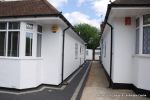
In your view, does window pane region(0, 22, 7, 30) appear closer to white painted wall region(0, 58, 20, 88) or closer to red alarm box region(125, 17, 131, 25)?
white painted wall region(0, 58, 20, 88)

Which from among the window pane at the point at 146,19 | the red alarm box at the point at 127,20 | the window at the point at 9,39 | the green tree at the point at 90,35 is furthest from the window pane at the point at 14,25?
the green tree at the point at 90,35

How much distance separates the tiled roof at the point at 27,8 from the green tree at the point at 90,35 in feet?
131

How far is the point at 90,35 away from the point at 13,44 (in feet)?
157

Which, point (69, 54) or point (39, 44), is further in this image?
point (69, 54)

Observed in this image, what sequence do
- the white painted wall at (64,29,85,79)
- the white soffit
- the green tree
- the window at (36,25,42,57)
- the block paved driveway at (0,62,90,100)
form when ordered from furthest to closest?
1. the green tree
2. the white painted wall at (64,29,85,79)
3. the window at (36,25,42,57)
4. the white soffit
5. the block paved driveway at (0,62,90,100)

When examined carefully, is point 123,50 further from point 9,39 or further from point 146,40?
point 9,39

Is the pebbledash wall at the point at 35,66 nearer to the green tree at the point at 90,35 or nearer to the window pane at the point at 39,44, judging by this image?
the window pane at the point at 39,44

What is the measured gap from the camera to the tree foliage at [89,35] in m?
53.8

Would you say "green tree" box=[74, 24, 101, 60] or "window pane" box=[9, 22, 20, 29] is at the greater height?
"green tree" box=[74, 24, 101, 60]

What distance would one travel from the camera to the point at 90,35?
57875mm

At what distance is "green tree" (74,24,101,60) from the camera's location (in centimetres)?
5384

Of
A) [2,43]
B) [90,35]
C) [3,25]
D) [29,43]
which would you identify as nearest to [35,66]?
[29,43]

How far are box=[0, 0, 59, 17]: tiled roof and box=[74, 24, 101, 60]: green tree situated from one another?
39.9 metres

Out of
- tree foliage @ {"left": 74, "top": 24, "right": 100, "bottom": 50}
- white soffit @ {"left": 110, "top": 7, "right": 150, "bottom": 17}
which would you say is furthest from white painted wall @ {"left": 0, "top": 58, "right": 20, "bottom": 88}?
tree foliage @ {"left": 74, "top": 24, "right": 100, "bottom": 50}
